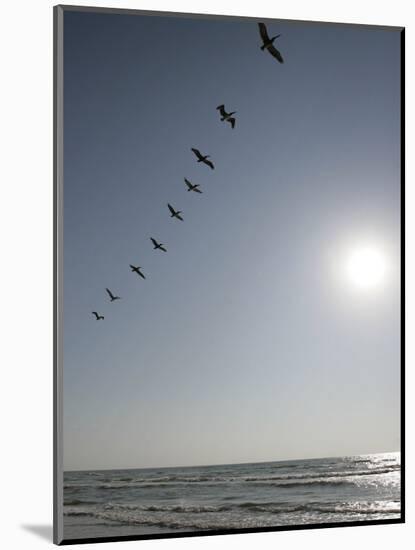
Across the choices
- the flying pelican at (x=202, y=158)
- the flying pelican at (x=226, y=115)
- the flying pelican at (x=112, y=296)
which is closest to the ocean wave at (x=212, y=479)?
the flying pelican at (x=112, y=296)

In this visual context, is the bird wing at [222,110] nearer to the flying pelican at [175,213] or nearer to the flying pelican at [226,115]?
the flying pelican at [226,115]

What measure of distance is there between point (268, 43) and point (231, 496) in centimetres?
261

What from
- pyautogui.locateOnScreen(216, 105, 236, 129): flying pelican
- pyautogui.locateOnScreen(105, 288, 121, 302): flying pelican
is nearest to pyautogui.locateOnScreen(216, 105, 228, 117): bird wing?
pyautogui.locateOnScreen(216, 105, 236, 129): flying pelican

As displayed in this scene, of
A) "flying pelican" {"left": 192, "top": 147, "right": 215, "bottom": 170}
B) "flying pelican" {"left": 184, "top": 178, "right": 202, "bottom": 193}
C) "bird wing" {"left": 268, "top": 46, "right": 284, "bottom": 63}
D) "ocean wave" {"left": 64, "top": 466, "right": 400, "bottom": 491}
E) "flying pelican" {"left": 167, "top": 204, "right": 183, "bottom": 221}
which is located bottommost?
"ocean wave" {"left": 64, "top": 466, "right": 400, "bottom": 491}

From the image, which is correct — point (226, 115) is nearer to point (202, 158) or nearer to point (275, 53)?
point (202, 158)

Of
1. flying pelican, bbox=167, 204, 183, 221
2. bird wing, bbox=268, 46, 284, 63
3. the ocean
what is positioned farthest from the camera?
bird wing, bbox=268, 46, 284, 63

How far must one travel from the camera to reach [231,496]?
6.65 meters

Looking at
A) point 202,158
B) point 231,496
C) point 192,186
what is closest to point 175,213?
point 192,186

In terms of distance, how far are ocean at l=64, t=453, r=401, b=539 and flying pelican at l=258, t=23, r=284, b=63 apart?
236 cm

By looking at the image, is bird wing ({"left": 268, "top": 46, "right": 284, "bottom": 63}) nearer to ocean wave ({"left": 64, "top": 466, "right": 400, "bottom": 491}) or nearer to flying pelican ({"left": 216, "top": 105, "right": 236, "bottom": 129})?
flying pelican ({"left": 216, "top": 105, "right": 236, "bottom": 129})

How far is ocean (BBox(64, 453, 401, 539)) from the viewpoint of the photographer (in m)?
6.50

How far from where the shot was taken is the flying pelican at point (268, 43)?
682cm

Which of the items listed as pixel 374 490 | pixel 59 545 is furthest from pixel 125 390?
pixel 374 490

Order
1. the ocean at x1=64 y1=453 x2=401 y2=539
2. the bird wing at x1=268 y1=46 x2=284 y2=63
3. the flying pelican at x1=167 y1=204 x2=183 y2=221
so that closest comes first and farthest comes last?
the ocean at x1=64 y1=453 x2=401 y2=539
the flying pelican at x1=167 y1=204 x2=183 y2=221
the bird wing at x1=268 y1=46 x2=284 y2=63
